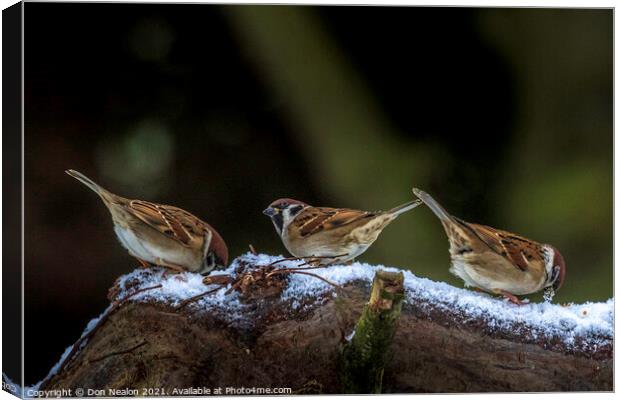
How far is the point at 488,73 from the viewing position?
259 inches

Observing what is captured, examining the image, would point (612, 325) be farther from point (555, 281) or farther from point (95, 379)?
point (95, 379)

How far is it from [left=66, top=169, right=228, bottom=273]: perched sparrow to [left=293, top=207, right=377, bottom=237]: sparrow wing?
51cm

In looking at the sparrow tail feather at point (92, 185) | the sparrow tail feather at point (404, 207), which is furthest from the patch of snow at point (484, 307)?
the sparrow tail feather at point (92, 185)

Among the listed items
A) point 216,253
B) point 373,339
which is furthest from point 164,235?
point 373,339

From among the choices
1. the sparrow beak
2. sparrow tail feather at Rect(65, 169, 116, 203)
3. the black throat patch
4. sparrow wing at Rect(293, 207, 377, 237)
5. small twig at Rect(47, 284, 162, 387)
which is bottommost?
small twig at Rect(47, 284, 162, 387)

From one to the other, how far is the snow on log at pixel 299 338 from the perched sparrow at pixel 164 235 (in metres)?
0.09

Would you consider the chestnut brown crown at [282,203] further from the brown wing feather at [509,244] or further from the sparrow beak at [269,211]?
the brown wing feather at [509,244]

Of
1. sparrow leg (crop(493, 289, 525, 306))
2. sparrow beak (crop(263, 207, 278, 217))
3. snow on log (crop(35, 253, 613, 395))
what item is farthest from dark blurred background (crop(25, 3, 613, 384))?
sparrow leg (crop(493, 289, 525, 306))

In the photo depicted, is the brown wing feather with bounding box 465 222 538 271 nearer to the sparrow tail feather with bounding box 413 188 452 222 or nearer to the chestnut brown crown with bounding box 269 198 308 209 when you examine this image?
the sparrow tail feather with bounding box 413 188 452 222

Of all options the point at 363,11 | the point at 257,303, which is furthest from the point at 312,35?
the point at 257,303

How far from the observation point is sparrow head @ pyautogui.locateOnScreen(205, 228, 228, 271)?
6.41 m

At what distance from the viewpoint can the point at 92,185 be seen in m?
6.26

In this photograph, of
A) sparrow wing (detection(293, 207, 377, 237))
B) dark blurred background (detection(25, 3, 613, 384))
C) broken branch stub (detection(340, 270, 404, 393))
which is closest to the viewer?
dark blurred background (detection(25, 3, 613, 384))

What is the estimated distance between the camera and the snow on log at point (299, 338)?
6.29 meters
